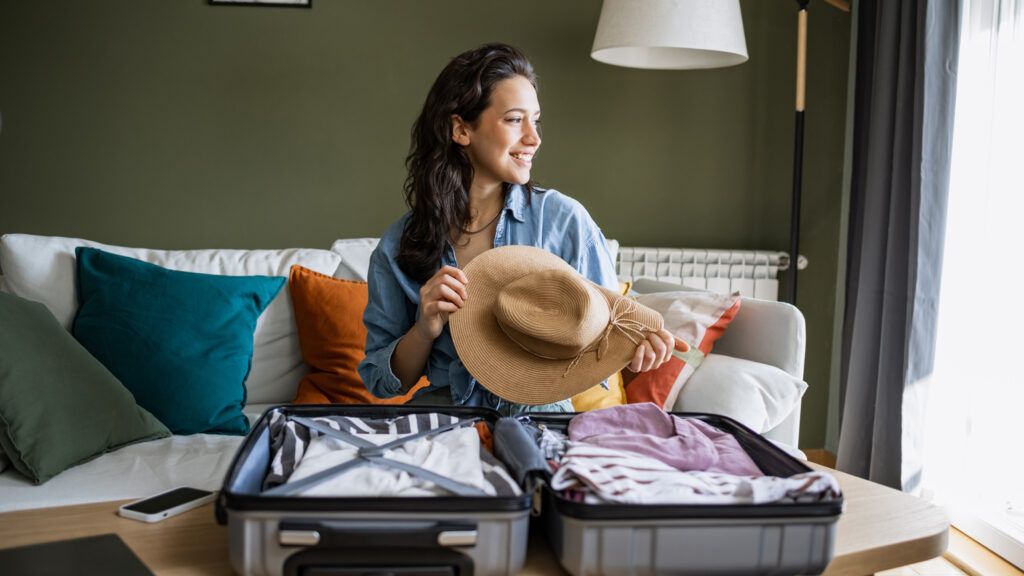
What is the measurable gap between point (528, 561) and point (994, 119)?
2159mm

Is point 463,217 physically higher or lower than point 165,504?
higher

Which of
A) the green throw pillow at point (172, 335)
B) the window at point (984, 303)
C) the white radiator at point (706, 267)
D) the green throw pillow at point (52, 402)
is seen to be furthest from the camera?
the white radiator at point (706, 267)

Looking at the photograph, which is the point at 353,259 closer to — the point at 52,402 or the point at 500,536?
the point at 52,402

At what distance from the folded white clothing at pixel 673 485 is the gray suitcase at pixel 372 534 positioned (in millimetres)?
76

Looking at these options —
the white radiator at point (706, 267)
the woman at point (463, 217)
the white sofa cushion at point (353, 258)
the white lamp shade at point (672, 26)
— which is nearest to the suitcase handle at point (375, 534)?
the woman at point (463, 217)

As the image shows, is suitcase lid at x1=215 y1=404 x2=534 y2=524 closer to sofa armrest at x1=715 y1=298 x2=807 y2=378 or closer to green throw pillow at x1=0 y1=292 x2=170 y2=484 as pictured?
green throw pillow at x1=0 y1=292 x2=170 y2=484

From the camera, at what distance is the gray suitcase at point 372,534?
77 cm

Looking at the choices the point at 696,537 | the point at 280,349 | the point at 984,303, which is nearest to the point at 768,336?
the point at 984,303

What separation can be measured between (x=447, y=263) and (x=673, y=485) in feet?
2.43

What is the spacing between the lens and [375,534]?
0.77 m

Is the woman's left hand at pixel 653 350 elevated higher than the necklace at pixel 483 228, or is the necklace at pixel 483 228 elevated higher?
the necklace at pixel 483 228

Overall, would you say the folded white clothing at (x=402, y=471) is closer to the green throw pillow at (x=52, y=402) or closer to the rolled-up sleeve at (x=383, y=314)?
the rolled-up sleeve at (x=383, y=314)

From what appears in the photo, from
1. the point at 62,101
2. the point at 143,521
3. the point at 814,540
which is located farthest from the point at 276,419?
the point at 62,101

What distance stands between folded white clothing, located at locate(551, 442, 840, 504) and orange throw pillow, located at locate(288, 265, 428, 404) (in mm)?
1389
